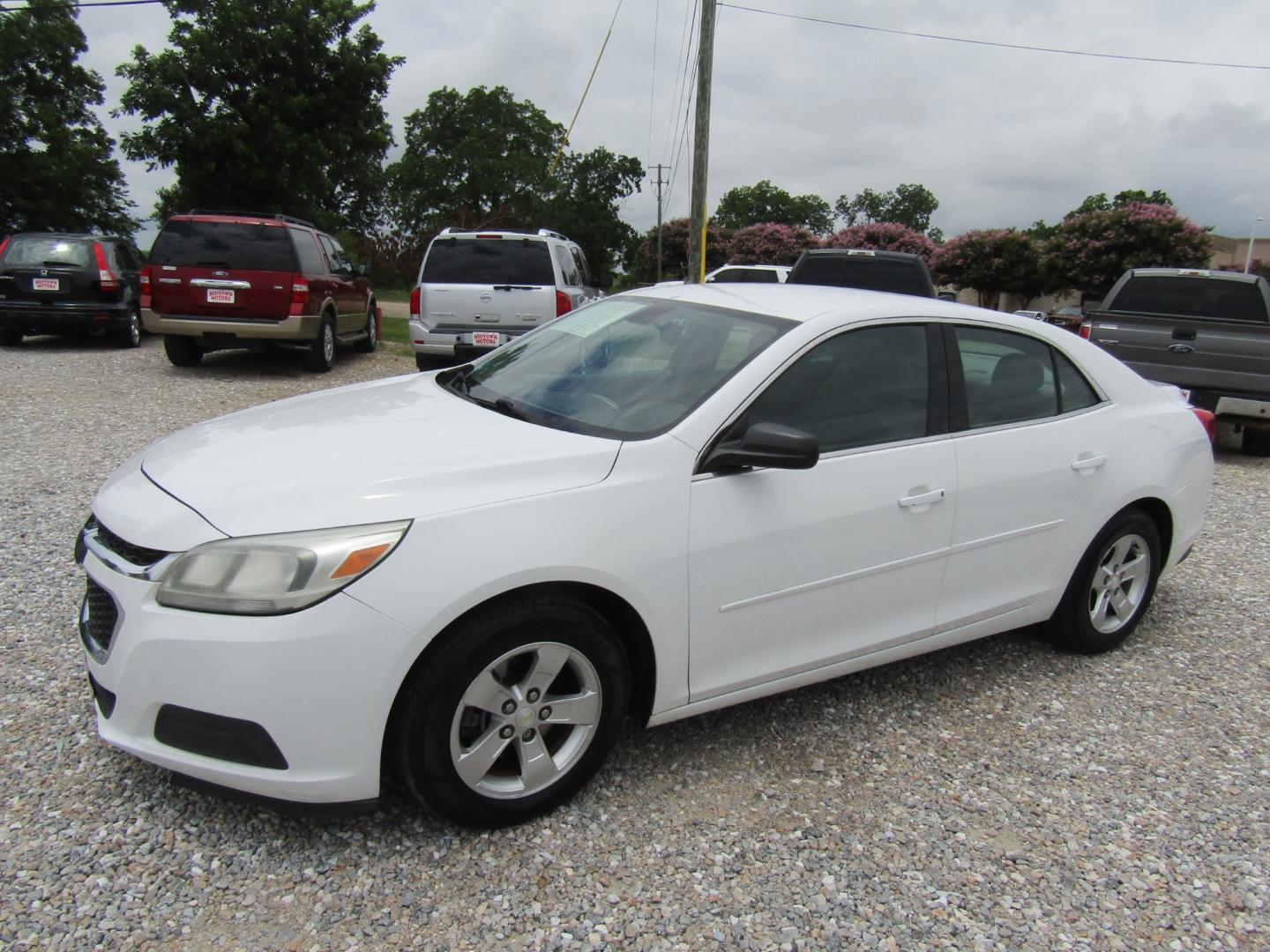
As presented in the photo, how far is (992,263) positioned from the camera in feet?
117

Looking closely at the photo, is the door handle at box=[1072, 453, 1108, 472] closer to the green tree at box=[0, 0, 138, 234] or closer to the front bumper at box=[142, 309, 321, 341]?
the front bumper at box=[142, 309, 321, 341]

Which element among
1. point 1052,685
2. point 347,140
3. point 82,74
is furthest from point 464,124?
point 1052,685

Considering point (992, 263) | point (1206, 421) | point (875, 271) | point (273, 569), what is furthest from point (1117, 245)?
point (273, 569)

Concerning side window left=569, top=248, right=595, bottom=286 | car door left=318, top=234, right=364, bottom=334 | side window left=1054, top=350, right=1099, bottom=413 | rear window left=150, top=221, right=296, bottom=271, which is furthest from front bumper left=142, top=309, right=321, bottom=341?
side window left=1054, top=350, right=1099, bottom=413

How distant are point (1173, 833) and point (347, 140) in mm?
22005

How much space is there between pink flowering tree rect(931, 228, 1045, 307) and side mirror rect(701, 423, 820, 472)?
35038 millimetres

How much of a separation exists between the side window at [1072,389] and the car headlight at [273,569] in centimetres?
278

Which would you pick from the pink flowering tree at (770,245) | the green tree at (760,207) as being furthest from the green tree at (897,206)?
the pink flowering tree at (770,245)

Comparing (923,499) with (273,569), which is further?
(923,499)

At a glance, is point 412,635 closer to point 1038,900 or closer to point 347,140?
point 1038,900

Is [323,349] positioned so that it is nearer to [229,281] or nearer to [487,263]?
[229,281]

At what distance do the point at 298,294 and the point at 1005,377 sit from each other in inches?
342

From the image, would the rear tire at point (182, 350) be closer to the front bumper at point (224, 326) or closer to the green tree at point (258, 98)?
the front bumper at point (224, 326)

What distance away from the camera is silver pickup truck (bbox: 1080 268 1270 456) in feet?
26.6
